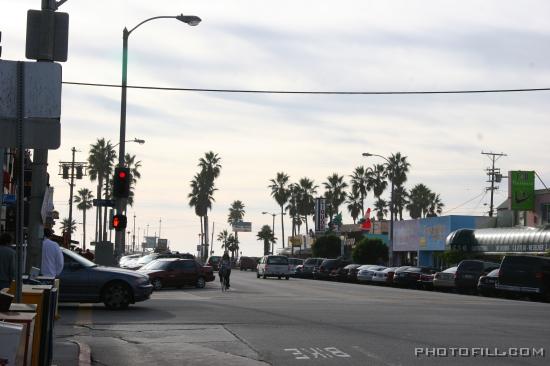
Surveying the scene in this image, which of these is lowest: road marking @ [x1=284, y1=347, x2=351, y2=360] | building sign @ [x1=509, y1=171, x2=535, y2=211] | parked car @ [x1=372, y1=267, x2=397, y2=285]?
parked car @ [x1=372, y1=267, x2=397, y2=285]

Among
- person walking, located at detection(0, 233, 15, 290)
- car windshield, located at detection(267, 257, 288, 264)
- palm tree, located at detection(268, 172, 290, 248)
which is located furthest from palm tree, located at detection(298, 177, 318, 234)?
person walking, located at detection(0, 233, 15, 290)

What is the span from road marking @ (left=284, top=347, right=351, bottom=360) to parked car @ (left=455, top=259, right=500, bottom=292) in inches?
1027

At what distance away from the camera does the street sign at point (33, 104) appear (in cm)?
769

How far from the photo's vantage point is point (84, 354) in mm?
11711

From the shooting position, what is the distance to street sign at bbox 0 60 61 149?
25.2ft

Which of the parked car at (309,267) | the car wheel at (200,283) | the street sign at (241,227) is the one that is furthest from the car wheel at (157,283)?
the street sign at (241,227)

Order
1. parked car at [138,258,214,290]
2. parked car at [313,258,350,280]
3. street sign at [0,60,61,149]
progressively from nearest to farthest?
street sign at [0,60,61,149]
parked car at [138,258,214,290]
parked car at [313,258,350,280]

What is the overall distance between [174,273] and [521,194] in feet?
104

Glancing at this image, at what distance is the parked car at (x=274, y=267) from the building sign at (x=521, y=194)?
16.9 meters

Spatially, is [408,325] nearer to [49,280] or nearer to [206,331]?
[206,331]

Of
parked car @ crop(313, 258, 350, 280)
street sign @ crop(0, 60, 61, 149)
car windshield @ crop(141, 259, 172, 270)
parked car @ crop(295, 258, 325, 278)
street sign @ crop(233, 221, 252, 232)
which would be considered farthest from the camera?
street sign @ crop(233, 221, 252, 232)

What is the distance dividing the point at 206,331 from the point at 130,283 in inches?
212

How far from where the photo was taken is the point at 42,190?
12789 millimetres

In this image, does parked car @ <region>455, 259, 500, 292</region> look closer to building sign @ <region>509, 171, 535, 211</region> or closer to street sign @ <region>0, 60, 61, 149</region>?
building sign @ <region>509, 171, 535, 211</region>
